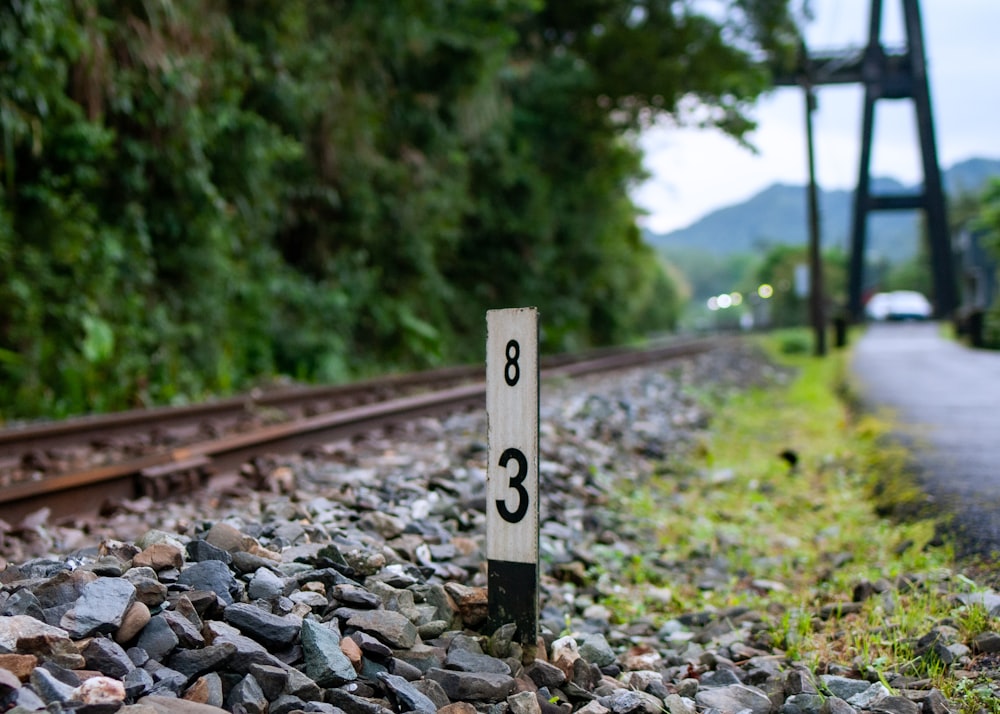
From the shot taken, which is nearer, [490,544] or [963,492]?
[490,544]

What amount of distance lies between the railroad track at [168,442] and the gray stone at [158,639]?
227cm

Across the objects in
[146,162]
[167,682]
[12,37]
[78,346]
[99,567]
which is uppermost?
[12,37]

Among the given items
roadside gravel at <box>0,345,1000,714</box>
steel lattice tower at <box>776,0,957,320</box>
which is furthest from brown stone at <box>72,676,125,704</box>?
steel lattice tower at <box>776,0,957,320</box>

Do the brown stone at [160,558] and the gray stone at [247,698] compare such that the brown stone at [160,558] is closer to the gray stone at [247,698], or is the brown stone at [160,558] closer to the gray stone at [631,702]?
the gray stone at [247,698]

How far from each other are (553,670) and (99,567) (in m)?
1.34

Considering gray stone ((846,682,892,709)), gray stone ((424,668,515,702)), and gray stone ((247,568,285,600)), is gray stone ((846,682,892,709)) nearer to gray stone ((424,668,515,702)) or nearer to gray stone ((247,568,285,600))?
gray stone ((424,668,515,702))

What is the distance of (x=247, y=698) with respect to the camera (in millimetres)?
1995

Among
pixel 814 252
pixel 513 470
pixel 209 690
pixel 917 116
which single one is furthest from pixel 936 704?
pixel 917 116

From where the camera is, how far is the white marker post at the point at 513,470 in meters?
2.65

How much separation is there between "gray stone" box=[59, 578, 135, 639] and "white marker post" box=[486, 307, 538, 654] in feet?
3.52

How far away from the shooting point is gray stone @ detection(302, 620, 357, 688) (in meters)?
2.18

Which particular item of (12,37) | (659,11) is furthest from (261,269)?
(659,11)

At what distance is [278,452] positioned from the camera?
561 centimetres

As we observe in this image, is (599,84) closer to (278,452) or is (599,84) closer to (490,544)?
(278,452)
